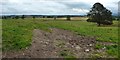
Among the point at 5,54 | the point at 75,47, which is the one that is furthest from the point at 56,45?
the point at 5,54

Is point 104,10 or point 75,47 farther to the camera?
point 104,10

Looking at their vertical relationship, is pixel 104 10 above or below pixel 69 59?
above

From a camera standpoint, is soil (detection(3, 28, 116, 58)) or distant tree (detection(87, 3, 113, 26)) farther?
distant tree (detection(87, 3, 113, 26))

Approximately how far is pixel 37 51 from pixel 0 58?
2.43 m

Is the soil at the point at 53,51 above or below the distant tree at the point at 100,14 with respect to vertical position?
below

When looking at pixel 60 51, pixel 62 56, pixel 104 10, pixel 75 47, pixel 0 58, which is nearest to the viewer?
pixel 0 58

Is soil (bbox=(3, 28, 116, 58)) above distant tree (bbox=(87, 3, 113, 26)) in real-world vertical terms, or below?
below

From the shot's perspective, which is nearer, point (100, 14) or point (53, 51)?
point (53, 51)

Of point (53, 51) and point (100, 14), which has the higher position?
point (100, 14)

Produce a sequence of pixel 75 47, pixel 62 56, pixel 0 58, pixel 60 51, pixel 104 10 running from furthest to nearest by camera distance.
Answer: pixel 104 10
pixel 75 47
pixel 60 51
pixel 62 56
pixel 0 58

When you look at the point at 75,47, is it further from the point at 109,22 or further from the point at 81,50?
the point at 109,22

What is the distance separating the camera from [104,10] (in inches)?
2891

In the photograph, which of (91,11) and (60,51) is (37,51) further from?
(91,11)

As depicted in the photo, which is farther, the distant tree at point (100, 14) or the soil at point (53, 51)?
the distant tree at point (100, 14)
